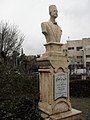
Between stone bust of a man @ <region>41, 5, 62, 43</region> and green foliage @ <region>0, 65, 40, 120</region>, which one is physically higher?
stone bust of a man @ <region>41, 5, 62, 43</region>

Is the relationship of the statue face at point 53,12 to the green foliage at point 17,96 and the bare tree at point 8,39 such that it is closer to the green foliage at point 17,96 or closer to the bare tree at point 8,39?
the green foliage at point 17,96

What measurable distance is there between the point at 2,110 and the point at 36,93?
83.2 inches

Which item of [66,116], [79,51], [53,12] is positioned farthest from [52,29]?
[79,51]

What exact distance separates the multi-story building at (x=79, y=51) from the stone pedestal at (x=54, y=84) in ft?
169

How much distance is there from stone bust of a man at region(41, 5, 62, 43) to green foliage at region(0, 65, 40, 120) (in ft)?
5.29

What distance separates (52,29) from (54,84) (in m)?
1.87

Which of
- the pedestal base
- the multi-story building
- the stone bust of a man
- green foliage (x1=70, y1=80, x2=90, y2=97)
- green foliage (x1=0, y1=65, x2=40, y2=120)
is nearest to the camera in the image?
green foliage (x1=0, y1=65, x2=40, y2=120)

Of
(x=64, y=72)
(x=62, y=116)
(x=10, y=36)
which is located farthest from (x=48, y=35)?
(x=10, y=36)

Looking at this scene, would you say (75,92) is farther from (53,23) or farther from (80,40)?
(80,40)

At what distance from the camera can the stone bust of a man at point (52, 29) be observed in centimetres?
750

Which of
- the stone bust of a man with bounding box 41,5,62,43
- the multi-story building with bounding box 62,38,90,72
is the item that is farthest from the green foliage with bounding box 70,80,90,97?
the multi-story building with bounding box 62,38,90,72

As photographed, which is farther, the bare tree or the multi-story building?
the multi-story building

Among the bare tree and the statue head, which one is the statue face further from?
the bare tree

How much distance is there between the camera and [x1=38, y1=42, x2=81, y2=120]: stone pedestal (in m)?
7.21
